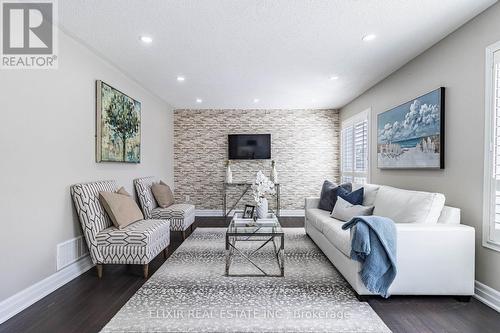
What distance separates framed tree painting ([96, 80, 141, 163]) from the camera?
11.5ft

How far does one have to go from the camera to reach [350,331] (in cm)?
199

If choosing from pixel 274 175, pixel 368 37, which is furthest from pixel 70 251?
pixel 274 175

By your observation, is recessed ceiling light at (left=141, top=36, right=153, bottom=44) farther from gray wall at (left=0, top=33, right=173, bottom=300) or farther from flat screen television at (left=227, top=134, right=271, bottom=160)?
flat screen television at (left=227, top=134, right=271, bottom=160)

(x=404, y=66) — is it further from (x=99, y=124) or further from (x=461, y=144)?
(x=99, y=124)

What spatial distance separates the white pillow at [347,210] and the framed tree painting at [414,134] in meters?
0.79

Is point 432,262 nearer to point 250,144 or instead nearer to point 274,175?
point 274,175

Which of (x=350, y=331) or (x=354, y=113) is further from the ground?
(x=354, y=113)

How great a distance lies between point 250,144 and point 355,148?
7.53 feet

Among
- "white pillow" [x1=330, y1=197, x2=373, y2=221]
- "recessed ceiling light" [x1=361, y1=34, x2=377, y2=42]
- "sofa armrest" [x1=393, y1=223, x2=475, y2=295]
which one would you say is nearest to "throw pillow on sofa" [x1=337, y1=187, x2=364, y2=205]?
"white pillow" [x1=330, y1=197, x2=373, y2=221]

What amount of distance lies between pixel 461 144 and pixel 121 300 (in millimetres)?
3478

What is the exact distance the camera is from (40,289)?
2.51m

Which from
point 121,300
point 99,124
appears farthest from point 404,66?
point 121,300

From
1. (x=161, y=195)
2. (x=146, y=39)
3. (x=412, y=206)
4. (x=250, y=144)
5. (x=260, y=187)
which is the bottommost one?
(x=161, y=195)

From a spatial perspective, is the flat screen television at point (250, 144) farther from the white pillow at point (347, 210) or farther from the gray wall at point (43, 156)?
the gray wall at point (43, 156)
